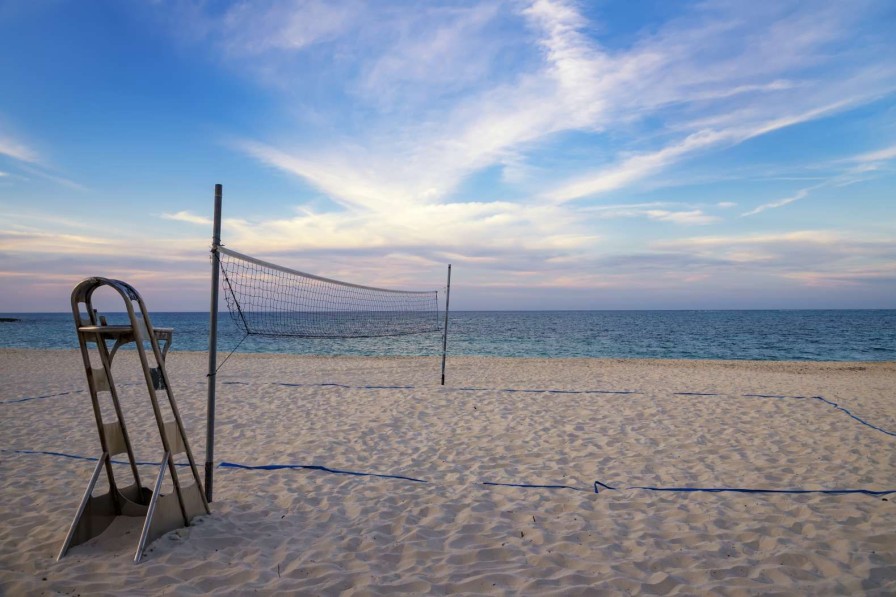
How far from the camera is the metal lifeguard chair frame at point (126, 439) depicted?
2648 mm

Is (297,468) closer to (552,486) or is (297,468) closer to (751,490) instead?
(552,486)

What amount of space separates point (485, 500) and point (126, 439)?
2.39m

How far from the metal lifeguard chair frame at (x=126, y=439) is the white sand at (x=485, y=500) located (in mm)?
120

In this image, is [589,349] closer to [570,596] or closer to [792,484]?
[792,484]

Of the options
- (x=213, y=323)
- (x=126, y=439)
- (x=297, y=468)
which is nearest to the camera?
(x=126, y=439)

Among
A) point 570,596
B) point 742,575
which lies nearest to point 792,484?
point 742,575

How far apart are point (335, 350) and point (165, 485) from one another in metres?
17.7

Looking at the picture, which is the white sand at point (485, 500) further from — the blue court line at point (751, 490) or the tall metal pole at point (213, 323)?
the tall metal pole at point (213, 323)

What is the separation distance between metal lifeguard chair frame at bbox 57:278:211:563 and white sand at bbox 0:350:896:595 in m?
0.12

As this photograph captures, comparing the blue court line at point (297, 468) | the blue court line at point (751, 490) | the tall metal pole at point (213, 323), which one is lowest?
the blue court line at point (297, 468)

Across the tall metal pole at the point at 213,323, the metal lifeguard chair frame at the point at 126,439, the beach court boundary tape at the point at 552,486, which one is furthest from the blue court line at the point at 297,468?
the metal lifeguard chair frame at the point at 126,439

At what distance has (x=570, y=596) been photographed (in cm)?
246

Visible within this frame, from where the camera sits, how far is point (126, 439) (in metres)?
2.89

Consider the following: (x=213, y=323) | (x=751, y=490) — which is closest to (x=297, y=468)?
(x=213, y=323)
